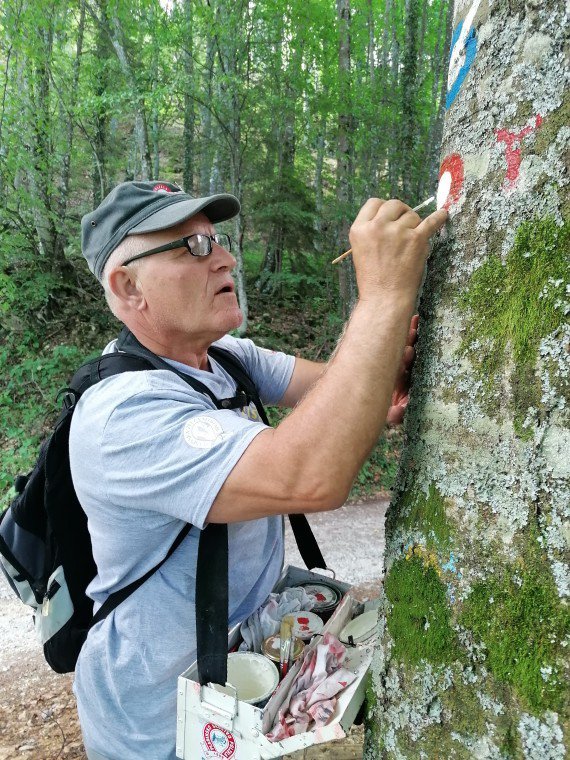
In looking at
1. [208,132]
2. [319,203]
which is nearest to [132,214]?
[208,132]

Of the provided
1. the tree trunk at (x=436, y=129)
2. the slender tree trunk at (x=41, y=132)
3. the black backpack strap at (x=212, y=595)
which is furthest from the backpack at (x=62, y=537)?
the tree trunk at (x=436, y=129)

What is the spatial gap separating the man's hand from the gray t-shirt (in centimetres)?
53

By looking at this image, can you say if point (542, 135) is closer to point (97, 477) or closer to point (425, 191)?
point (97, 477)

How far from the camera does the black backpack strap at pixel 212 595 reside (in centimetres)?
149

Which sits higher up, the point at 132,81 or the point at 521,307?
the point at 132,81

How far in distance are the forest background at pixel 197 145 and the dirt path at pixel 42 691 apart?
1.73 metres

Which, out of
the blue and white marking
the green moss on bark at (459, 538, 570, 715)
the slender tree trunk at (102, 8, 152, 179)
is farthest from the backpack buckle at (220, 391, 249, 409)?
the slender tree trunk at (102, 8, 152, 179)

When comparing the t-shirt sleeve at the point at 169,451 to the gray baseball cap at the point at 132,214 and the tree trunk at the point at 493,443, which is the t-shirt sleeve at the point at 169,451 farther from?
the gray baseball cap at the point at 132,214

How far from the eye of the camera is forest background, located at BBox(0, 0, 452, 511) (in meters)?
8.52

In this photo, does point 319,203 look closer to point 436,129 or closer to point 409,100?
point 409,100

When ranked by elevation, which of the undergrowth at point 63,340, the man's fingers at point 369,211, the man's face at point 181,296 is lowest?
the undergrowth at point 63,340

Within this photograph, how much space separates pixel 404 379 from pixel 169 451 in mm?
819

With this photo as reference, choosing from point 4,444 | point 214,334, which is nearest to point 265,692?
point 214,334

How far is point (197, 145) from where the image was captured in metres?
11.8
